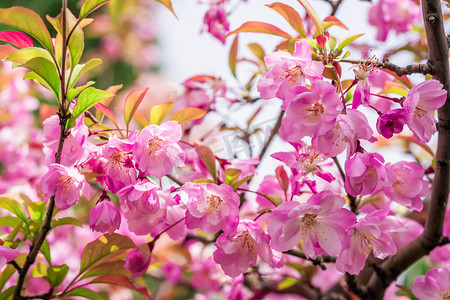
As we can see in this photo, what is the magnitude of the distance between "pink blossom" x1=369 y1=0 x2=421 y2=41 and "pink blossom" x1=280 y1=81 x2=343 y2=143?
1036 mm

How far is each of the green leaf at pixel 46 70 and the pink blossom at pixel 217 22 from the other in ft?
1.95

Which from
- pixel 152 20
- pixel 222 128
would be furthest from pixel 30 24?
pixel 152 20

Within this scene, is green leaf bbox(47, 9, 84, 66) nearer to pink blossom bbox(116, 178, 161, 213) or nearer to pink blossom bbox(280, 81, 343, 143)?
pink blossom bbox(116, 178, 161, 213)

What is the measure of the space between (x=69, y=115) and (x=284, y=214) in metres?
0.32

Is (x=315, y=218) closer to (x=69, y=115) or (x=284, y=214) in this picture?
(x=284, y=214)

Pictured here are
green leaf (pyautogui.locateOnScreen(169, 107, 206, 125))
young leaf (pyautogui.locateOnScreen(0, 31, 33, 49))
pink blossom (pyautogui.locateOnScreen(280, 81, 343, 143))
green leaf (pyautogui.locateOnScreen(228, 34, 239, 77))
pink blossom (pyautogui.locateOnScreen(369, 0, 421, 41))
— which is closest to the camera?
pink blossom (pyautogui.locateOnScreen(280, 81, 343, 143))

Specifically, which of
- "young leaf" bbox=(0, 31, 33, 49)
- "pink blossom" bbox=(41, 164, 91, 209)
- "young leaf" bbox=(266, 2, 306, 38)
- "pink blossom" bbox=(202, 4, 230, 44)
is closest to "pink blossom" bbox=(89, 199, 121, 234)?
"pink blossom" bbox=(41, 164, 91, 209)

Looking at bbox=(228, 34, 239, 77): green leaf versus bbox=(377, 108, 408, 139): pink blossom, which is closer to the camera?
bbox=(377, 108, 408, 139): pink blossom

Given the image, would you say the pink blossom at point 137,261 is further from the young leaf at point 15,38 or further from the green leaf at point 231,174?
the young leaf at point 15,38

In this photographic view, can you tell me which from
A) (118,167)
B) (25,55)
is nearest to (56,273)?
(118,167)

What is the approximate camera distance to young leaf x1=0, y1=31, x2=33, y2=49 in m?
0.63

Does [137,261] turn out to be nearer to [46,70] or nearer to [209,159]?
[209,159]

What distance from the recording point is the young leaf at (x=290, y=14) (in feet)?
2.24

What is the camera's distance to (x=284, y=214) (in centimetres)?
60
